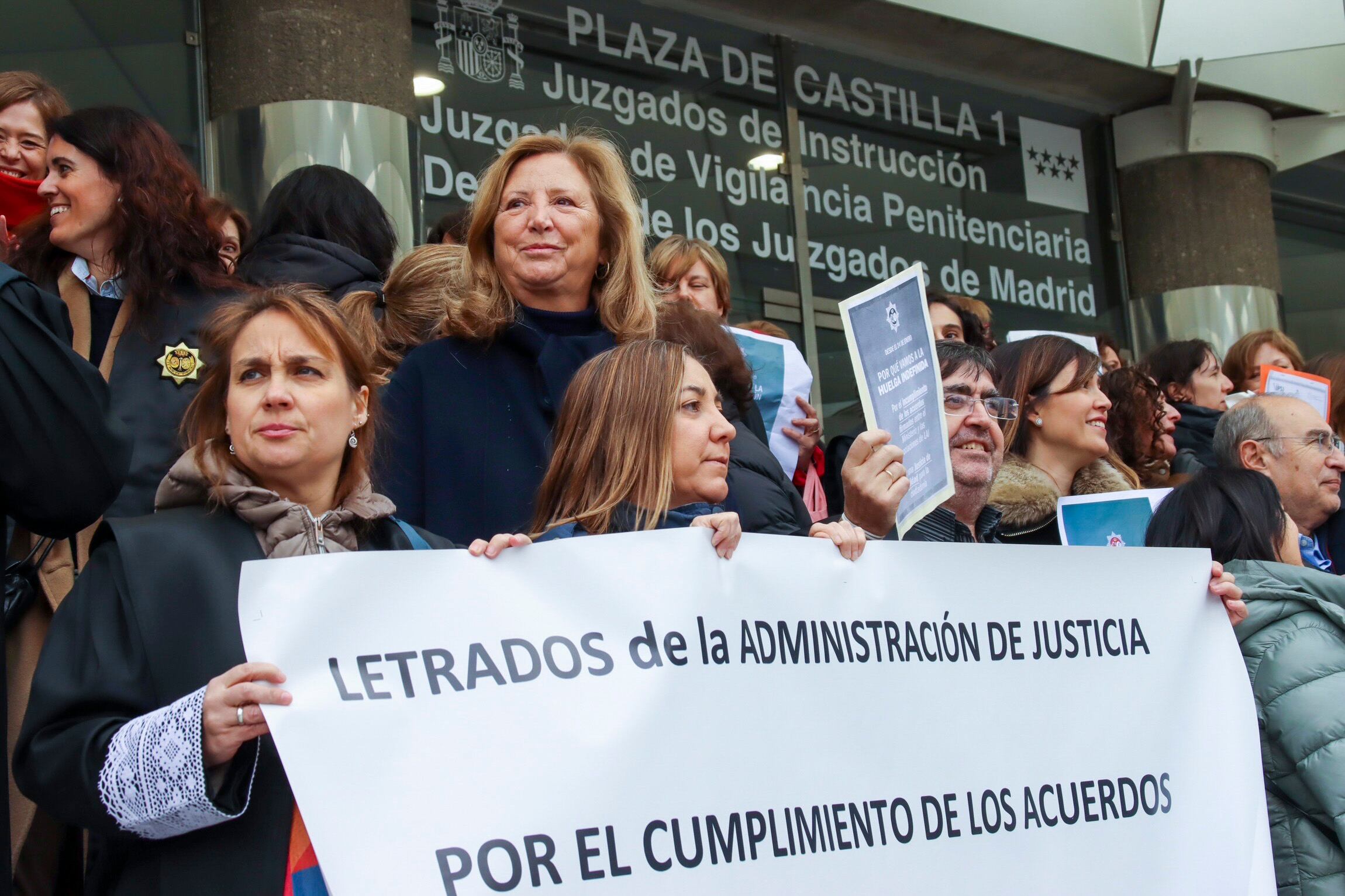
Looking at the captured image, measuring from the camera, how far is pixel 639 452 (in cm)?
273

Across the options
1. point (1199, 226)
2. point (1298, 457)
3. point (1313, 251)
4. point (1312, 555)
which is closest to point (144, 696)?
point (1312, 555)

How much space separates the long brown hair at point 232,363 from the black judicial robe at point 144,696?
0.79ft

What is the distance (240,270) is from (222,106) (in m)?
2.38

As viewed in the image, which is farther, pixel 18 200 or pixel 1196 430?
pixel 1196 430

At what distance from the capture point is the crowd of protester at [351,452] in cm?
211

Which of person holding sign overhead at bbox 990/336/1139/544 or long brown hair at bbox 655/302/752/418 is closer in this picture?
long brown hair at bbox 655/302/752/418

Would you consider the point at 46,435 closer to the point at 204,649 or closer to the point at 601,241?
the point at 204,649

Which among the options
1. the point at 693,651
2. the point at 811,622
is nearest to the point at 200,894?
the point at 693,651

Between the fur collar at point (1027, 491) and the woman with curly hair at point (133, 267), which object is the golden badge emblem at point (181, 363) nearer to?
the woman with curly hair at point (133, 267)

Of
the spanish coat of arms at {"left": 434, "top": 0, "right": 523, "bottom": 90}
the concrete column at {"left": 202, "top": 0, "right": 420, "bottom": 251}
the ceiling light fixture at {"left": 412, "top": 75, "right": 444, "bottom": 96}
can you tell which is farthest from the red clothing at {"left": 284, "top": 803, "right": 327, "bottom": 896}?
the spanish coat of arms at {"left": 434, "top": 0, "right": 523, "bottom": 90}

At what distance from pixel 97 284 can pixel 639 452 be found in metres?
1.18

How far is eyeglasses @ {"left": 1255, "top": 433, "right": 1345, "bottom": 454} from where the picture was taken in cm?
454

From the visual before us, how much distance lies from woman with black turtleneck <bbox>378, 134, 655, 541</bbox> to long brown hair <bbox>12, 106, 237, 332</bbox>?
49cm

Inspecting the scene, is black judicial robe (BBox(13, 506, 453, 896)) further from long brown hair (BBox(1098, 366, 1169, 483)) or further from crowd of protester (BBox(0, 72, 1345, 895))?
long brown hair (BBox(1098, 366, 1169, 483))
